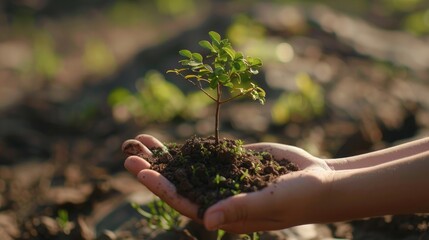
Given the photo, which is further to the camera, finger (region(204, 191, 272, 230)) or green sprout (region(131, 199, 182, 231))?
green sprout (region(131, 199, 182, 231))

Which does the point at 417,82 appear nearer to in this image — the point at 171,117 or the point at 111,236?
the point at 171,117

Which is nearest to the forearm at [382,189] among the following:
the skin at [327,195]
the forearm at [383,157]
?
the skin at [327,195]

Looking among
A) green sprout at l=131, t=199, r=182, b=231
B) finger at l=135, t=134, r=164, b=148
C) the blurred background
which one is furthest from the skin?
the blurred background

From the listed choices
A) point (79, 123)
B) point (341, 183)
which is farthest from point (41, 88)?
point (341, 183)

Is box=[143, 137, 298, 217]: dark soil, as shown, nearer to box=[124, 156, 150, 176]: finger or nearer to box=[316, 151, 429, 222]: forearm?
box=[124, 156, 150, 176]: finger

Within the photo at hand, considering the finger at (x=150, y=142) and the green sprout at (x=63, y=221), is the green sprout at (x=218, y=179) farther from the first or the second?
the green sprout at (x=63, y=221)

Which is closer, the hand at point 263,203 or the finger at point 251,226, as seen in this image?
the hand at point 263,203

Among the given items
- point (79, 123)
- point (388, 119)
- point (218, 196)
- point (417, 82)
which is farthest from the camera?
point (417, 82)

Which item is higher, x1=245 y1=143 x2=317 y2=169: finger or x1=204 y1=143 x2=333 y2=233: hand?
x1=245 y1=143 x2=317 y2=169: finger
